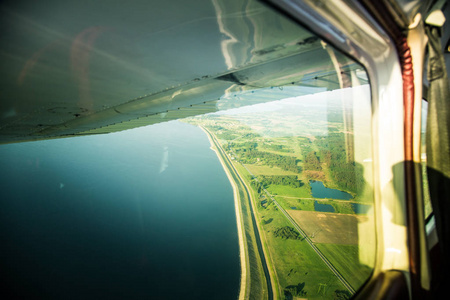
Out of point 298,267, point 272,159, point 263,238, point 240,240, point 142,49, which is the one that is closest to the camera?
point 142,49

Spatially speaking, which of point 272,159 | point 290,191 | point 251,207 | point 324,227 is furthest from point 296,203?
point 272,159

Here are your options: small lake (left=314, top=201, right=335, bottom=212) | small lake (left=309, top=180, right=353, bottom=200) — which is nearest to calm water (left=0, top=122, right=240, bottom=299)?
small lake (left=314, top=201, right=335, bottom=212)

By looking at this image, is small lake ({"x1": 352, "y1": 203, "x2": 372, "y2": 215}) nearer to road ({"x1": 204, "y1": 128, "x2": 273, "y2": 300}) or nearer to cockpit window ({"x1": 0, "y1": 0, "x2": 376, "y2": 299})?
cockpit window ({"x1": 0, "y1": 0, "x2": 376, "y2": 299})

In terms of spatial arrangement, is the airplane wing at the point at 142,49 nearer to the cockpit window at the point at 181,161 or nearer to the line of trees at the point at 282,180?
the cockpit window at the point at 181,161

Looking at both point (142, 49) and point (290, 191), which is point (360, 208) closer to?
point (142, 49)

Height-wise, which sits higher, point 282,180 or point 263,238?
point 282,180

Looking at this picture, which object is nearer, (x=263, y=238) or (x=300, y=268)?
(x=300, y=268)
